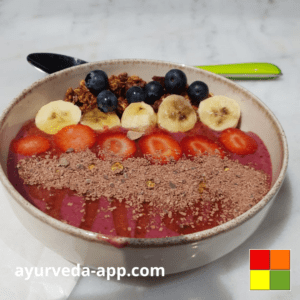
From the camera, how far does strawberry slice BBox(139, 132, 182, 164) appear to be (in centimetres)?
93

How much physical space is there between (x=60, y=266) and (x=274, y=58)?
55.5 inches

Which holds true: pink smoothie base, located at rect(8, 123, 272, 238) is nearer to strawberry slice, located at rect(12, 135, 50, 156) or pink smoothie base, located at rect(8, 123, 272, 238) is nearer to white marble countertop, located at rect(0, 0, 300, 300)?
strawberry slice, located at rect(12, 135, 50, 156)

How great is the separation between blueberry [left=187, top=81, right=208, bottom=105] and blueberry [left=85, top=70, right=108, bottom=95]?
29cm

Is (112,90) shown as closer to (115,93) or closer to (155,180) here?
(115,93)

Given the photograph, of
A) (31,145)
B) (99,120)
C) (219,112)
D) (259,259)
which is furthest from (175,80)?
(259,259)

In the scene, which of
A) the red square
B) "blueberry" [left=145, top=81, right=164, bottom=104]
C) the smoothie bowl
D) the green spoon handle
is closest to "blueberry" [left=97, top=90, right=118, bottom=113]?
the smoothie bowl

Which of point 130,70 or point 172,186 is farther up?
point 130,70

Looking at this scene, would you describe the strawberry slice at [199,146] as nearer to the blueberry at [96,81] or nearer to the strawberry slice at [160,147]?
the strawberry slice at [160,147]

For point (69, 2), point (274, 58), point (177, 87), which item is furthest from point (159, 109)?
point (69, 2)

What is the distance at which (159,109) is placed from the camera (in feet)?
3.49

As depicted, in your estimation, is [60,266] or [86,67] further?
[86,67]

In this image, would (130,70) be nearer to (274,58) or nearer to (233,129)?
(233,129)

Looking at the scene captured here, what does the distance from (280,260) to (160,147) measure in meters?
0.46

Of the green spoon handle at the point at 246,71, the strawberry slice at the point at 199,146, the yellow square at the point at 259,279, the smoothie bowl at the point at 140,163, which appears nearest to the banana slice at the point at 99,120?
the smoothie bowl at the point at 140,163
